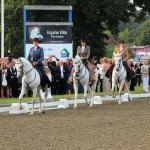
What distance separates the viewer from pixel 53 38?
119 ft

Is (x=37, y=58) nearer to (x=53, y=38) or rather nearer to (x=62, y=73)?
(x=62, y=73)

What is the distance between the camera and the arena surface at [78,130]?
45.1 feet

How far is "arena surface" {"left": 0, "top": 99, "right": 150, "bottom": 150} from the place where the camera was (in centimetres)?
1376

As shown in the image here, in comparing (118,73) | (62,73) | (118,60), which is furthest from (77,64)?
(62,73)

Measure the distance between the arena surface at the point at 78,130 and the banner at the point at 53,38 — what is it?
11.7 metres

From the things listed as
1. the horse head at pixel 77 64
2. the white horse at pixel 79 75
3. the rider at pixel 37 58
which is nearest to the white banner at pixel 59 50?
the white horse at pixel 79 75

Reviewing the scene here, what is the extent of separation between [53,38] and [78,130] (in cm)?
1984

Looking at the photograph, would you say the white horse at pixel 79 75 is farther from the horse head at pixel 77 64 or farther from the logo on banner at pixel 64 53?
the logo on banner at pixel 64 53

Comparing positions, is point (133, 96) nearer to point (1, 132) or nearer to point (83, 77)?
point (83, 77)

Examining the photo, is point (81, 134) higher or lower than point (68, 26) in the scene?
lower

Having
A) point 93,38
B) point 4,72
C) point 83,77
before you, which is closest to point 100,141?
point 83,77

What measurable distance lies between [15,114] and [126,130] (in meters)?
6.88

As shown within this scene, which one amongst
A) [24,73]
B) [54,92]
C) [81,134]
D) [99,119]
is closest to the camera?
[81,134]

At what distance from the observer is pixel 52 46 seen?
118 feet
